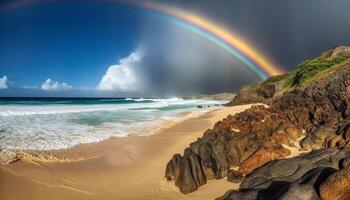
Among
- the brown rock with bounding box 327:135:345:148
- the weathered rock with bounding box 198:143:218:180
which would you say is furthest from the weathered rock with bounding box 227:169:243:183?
the brown rock with bounding box 327:135:345:148

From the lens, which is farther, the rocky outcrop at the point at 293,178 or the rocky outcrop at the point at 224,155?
the rocky outcrop at the point at 224,155

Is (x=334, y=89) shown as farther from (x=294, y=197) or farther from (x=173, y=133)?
(x=294, y=197)

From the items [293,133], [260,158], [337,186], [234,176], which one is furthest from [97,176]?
[293,133]

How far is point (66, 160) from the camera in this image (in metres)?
12.6

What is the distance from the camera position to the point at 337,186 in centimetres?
555

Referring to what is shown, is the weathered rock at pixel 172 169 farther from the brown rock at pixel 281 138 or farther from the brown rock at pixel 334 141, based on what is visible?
the brown rock at pixel 334 141

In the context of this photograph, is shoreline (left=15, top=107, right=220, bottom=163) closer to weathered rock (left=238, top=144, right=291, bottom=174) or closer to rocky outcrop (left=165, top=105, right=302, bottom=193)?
rocky outcrop (left=165, top=105, right=302, bottom=193)

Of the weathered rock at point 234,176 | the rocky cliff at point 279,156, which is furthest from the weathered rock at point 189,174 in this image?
the weathered rock at point 234,176

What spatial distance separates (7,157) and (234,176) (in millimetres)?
9080

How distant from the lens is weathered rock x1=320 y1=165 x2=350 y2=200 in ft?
17.9

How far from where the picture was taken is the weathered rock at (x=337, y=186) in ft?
17.9

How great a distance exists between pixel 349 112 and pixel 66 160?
12189 mm

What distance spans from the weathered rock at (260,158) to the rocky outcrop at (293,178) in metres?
1.07

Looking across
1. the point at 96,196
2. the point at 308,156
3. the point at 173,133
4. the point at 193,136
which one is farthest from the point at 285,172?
the point at 173,133
